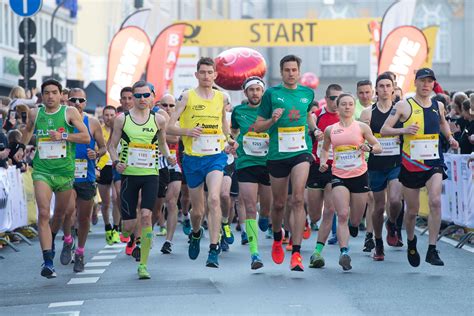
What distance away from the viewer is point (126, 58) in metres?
29.5

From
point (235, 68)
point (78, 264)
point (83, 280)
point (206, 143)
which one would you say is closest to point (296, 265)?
point (206, 143)

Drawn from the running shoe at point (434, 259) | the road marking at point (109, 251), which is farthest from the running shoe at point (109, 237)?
the running shoe at point (434, 259)

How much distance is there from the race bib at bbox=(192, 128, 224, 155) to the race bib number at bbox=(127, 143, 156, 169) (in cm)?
43

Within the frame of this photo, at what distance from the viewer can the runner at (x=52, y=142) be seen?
13.1m

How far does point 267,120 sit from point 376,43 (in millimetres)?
22946

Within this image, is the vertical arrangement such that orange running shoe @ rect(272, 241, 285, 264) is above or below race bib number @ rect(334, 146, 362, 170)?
below

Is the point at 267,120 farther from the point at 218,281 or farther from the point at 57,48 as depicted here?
the point at 57,48

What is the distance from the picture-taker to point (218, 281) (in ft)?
40.4

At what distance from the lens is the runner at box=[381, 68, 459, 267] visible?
13.3m

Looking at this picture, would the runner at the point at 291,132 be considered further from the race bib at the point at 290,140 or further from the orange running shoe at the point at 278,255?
the orange running shoe at the point at 278,255

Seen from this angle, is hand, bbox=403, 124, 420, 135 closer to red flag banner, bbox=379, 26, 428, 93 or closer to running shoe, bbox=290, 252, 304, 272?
running shoe, bbox=290, 252, 304, 272

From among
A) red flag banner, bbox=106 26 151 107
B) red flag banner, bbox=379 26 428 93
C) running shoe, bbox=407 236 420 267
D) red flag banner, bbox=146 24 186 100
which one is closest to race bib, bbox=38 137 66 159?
running shoe, bbox=407 236 420 267

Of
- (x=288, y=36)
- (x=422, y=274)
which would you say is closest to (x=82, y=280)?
(x=422, y=274)

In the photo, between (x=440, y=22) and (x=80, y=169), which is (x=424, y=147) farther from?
(x=440, y=22)
